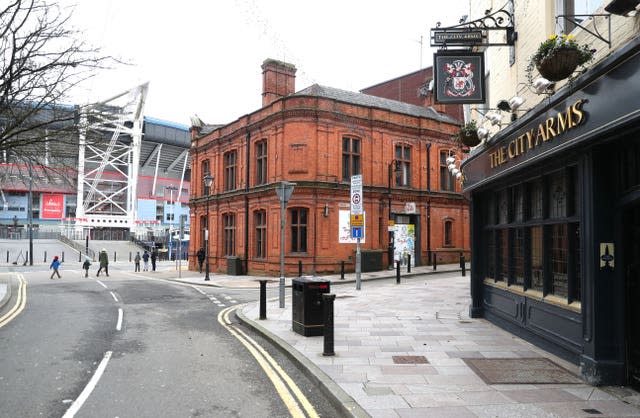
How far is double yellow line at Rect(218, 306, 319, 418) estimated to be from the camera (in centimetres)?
548

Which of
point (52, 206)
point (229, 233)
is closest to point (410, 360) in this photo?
point (229, 233)

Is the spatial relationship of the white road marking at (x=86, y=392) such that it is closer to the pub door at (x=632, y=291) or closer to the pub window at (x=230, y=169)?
the pub door at (x=632, y=291)

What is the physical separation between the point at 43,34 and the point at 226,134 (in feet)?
60.3

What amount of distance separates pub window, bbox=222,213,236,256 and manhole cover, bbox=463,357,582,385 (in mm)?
24512

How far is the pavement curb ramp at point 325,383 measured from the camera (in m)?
5.14

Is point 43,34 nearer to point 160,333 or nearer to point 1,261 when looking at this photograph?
point 160,333

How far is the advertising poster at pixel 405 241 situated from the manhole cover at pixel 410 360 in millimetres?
21519

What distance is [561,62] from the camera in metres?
6.11

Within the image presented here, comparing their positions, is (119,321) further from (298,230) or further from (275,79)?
(275,79)

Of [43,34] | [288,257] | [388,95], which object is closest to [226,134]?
[288,257]

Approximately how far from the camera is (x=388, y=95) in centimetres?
4828

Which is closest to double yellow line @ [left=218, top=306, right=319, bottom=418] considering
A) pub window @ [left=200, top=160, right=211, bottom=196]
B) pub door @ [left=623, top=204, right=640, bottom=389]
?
pub door @ [left=623, top=204, right=640, bottom=389]

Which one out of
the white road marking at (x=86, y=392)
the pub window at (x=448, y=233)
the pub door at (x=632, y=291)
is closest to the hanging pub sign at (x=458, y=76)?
the pub door at (x=632, y=291)

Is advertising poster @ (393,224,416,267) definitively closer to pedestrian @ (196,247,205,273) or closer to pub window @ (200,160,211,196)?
pedestrian @ (196,247,205,273)
